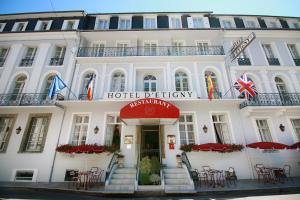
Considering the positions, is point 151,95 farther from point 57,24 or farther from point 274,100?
point 57,24

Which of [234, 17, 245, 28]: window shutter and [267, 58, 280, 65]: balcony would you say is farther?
[234, 17, 245, 28]: window shutter

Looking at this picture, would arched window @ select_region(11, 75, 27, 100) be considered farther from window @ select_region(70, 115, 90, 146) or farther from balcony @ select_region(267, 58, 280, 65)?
balcony @ select_region(267, 58, 280, 65)

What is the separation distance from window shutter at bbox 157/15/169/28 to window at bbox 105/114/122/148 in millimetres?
9121

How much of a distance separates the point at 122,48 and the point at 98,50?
205 cm

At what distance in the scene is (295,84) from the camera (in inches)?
500

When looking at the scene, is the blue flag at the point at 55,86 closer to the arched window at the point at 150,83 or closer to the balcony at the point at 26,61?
the balcony at the point at 26,61

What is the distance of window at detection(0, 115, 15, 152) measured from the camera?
1089 cm

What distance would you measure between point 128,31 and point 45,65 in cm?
716

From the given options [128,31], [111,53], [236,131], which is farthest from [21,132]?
[236,131]

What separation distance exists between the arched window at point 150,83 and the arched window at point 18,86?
942cm

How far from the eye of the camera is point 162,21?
15156mm

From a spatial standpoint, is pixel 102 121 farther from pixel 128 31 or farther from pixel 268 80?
pixel 268 80

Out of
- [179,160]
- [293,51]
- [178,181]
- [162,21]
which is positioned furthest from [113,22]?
[293,51]

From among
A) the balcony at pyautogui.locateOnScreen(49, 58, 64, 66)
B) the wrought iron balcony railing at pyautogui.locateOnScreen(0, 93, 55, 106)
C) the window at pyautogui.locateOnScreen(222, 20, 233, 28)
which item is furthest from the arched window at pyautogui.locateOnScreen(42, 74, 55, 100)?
the window at pyautogui.locateOnScreen(222, 20, 233, 28)
